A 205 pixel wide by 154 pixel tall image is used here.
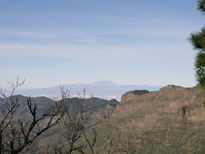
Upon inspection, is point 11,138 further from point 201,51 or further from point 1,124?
point 201,51

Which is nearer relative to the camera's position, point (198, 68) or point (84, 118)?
point (198, 68)

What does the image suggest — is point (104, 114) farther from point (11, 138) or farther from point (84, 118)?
point (11, 138)

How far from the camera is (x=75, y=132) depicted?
79.9ft

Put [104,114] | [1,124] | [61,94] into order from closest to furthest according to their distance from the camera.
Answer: [1,124], [61,94], [104,114]

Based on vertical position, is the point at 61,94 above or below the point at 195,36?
below

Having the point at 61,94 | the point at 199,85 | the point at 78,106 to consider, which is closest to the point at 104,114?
the point at 78,106

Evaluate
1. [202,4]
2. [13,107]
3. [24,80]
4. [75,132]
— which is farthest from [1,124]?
[75,132]

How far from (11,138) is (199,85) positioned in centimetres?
987

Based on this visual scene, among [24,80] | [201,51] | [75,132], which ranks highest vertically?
[201,51]

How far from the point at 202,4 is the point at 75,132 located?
15.0m

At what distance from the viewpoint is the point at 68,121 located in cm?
2553

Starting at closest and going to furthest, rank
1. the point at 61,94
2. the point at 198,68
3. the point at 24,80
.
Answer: the point at 24,80
the point at 198,68
the point at 61,94

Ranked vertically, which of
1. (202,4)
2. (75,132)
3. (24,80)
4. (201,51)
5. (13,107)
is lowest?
(75,132)

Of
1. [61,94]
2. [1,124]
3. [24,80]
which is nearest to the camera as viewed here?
[1,124]
